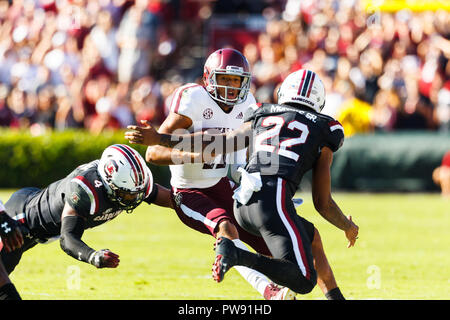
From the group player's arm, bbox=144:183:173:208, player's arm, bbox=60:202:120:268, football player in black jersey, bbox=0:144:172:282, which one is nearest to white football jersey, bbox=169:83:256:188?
player's arm, bbox=144:183:173:208

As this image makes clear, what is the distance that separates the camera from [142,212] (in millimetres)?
13484

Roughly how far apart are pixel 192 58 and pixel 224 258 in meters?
14.3

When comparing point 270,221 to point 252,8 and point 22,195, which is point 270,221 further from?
point 252,8

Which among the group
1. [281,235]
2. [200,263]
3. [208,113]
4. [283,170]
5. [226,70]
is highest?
[226,70]

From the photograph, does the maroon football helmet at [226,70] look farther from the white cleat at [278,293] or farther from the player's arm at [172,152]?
Result: the white cleat at [278,293]

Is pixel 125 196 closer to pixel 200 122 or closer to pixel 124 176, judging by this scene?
pixel 124 176

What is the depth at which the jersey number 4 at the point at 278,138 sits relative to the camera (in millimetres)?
5550

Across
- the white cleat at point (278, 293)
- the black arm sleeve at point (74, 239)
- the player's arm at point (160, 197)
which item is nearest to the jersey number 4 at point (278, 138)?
the white cleat at point (278, 293)

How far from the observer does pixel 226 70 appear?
628 cm

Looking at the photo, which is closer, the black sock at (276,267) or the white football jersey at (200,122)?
the black sock at (276,267)

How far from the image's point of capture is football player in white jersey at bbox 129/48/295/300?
20.1ft

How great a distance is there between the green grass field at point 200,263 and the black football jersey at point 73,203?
797mm

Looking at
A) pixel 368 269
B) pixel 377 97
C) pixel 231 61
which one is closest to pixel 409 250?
pixel 368 269

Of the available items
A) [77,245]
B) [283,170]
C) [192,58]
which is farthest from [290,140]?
[192,58]
